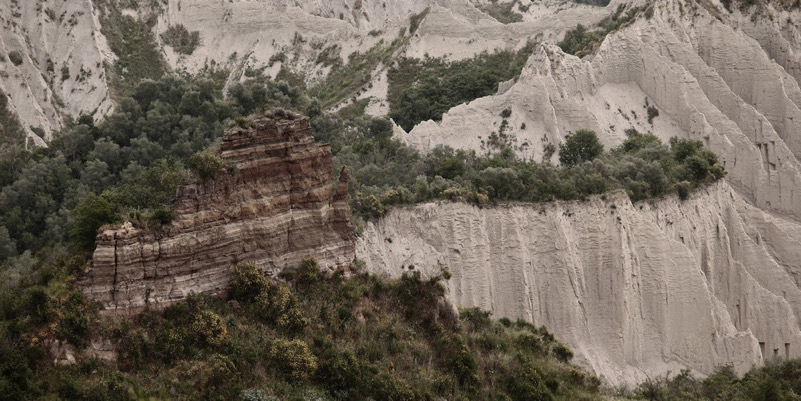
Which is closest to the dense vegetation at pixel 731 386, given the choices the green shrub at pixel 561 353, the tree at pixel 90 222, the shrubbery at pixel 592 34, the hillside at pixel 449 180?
the hillside at pixel 449 180

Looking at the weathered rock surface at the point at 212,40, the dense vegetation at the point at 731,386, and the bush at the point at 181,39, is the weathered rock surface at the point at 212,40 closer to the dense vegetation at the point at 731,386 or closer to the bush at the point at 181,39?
the bush at the point at 181,39

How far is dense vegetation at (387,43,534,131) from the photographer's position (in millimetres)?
75125

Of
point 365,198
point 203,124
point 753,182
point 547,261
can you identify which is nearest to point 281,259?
point 365,198

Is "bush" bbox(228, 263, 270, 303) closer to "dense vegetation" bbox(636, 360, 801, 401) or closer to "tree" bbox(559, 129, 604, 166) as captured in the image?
"dense vegetation" bbox(636, 360, 801, 401)

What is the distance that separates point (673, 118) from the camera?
2571 inches

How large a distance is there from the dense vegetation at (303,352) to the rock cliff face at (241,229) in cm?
58

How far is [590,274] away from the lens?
44938 millimetres

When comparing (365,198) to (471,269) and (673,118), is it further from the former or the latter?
(673,118)

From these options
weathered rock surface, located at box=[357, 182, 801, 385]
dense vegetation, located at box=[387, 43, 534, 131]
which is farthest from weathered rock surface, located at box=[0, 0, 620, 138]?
weathered rock surface, located at box=[357, 182, 801, 385]

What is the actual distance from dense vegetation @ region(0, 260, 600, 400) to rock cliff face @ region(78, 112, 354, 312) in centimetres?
58

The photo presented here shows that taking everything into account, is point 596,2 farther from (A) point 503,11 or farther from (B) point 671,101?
(B) point 671,101

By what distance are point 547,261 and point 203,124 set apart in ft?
81.7

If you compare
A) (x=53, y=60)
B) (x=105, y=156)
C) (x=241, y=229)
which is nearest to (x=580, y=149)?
(x=105, y=156)

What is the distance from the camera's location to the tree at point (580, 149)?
59.5 meters
